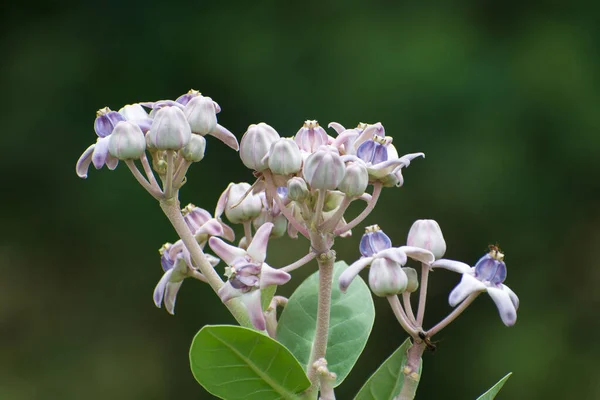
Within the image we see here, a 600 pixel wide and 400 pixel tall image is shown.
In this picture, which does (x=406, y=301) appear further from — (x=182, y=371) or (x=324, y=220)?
(x=182, y=371)

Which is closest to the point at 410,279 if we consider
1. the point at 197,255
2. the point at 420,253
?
the point at 420,253

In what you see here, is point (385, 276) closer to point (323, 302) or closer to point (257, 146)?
point (323, 302)

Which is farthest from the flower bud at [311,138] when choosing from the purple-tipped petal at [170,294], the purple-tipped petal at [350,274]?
the purple-tipped petal at [170,294]

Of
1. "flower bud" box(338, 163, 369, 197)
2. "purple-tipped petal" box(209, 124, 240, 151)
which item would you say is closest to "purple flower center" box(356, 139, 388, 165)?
"flower bud" box(338, 163, 369, 197)

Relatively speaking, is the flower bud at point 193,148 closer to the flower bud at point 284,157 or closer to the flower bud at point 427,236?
the flower bud at point 284,157

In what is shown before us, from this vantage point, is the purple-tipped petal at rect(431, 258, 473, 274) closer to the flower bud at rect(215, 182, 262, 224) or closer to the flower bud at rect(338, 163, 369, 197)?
the flower bud at rect(338, 163, 369, 197)

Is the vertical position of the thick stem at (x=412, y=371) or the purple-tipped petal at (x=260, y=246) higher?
the purple-tipped petal at (x=260, y=246)
